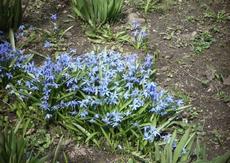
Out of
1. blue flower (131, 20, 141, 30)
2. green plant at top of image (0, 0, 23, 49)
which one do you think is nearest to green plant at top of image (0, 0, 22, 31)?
green plant at top of image (0, 0, 23, 49)

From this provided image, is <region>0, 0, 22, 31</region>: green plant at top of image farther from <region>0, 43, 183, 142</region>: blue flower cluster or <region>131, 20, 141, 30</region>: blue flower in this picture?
<region>131, 20, 141, 30</region>: blue flower

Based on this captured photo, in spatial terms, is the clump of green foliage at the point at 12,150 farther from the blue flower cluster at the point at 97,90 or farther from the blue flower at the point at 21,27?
→ the blue flower at the point at 21,27

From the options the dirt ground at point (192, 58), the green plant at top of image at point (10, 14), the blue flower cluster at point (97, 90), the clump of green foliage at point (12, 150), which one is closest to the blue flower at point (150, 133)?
the blue flower cluster at point (97, 90)

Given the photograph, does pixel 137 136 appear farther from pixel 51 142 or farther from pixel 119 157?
pixel 51 142

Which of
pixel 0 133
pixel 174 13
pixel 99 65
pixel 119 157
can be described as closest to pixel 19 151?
pixel 0 133

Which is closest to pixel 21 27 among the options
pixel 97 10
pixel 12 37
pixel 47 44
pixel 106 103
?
pixel 12 37

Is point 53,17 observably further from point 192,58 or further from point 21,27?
point 192,58

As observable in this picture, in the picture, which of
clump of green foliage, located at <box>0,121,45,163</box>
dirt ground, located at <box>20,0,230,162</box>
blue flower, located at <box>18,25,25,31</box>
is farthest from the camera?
blue flower, located at <box>18,25,25,31</box>
